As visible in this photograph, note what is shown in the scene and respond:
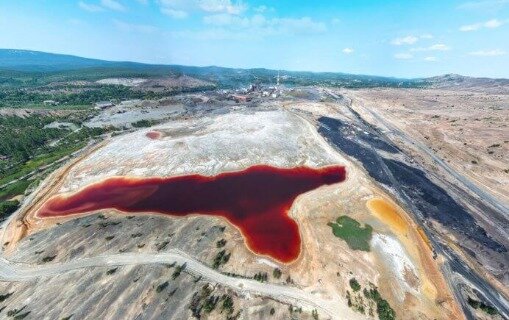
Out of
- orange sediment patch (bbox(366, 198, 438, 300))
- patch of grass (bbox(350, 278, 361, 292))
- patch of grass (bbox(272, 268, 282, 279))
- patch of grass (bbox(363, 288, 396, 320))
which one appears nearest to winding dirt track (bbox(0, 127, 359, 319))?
patch of grass (bbox(272, 268, 282, 279))

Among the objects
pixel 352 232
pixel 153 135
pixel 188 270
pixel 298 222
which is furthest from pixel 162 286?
pixel 153 135

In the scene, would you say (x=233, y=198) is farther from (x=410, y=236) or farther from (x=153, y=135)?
(x=153, y=135)

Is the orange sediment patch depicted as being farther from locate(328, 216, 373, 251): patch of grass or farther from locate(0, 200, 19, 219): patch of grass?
locate(0, 200, 19, 219): patch of grass

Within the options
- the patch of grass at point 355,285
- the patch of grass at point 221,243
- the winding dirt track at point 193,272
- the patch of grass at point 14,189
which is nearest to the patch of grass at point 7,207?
the patch of grass at point 14,189

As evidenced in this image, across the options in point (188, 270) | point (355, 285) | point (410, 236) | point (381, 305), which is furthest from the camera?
point (410, 236)

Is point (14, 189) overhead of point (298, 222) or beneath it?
beneath

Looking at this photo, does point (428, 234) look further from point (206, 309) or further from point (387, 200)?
point (206, 309)

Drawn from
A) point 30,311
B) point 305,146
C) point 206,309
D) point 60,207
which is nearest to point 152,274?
point 206,309
